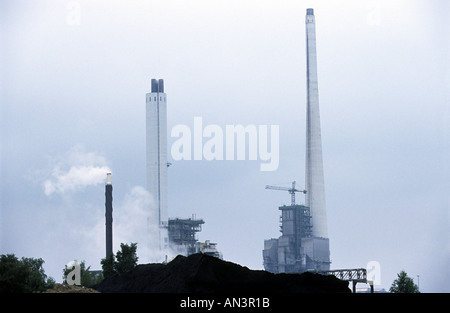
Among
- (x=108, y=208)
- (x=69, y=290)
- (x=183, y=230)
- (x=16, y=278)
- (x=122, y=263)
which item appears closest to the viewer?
(x=69, y=290)

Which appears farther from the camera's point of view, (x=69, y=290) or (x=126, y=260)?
(x=126, y=260)

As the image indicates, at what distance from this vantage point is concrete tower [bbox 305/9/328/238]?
194125 mm

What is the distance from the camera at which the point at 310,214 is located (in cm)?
19988

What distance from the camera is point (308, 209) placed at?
7825 inches

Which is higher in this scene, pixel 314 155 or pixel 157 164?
pixel 314 155

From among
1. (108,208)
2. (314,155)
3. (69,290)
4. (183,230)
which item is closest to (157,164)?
(183,230)

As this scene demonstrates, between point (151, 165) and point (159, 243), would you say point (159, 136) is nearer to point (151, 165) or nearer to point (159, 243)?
point (151, 165)

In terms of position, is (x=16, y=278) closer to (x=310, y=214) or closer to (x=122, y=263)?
(x=122, y=263)

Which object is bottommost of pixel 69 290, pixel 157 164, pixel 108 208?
pixel 69 290

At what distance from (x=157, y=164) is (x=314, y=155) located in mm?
36142

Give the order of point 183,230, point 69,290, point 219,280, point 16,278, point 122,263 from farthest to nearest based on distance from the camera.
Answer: point 183,230
point 122,263
point 16,278
point 69,290
point 219,280

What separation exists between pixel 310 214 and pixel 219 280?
161113mm
